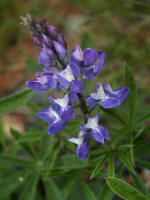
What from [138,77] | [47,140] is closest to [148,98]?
[138,77]

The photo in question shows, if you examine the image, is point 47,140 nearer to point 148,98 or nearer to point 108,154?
point 108,154

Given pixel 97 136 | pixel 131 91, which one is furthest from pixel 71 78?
pixel 131 91

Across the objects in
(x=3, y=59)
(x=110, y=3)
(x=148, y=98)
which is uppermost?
(x=110, y=3)

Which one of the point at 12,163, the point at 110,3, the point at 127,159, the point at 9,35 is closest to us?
the point at 127,159

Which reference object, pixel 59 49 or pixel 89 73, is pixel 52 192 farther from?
pixel 59 49

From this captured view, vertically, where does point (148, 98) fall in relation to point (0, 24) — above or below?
below

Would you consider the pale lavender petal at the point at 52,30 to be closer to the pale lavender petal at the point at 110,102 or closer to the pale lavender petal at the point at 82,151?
the pale lavender petal at the point at 110,102

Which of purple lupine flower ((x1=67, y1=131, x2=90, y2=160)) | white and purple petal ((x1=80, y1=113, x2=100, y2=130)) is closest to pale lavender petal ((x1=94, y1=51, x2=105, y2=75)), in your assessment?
white and purple petal ((x1=80, y1=113, x2=100, y2=130))

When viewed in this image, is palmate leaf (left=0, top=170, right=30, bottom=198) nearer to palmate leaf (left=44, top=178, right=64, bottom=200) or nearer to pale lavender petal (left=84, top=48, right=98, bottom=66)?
palmate leaf (left=44, top=178, right=64, bottom=200)
